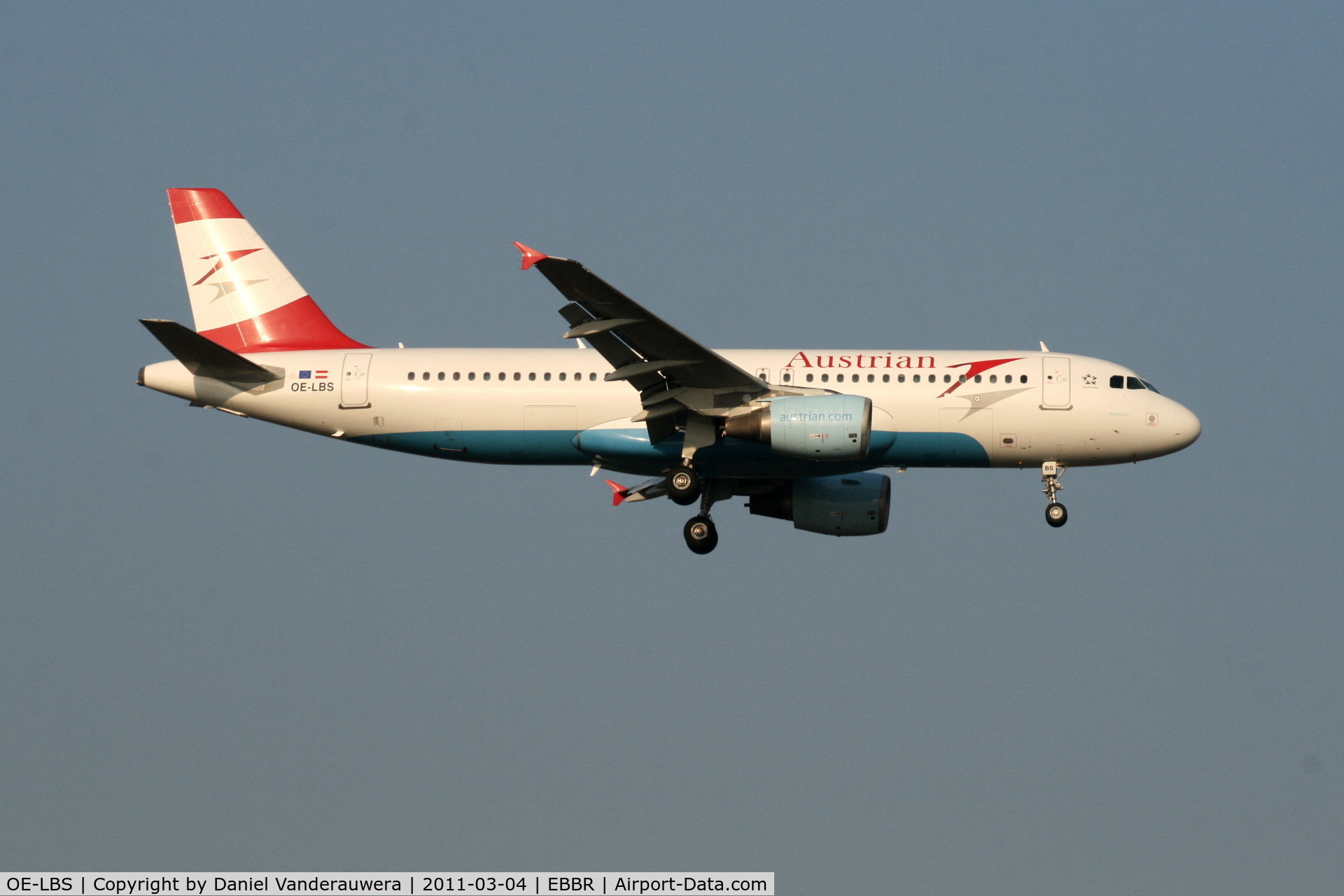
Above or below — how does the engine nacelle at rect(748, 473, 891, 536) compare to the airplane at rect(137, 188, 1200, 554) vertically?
below

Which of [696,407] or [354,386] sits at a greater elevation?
[354,386]

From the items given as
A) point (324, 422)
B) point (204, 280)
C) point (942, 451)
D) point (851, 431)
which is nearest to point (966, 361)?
point (942, 451)

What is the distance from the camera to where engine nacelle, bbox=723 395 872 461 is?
112 feet

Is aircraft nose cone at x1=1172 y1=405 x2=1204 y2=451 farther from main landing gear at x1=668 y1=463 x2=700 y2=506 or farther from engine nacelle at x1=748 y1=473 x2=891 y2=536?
main landing gear at x1=668 y1=463 x2=700 y2=506

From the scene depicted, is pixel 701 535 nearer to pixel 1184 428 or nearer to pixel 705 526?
pixel 705 526

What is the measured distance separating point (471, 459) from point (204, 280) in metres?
9.43

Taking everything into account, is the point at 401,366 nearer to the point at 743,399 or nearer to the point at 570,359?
the point at 570,359

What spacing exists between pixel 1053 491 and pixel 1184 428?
3496mm

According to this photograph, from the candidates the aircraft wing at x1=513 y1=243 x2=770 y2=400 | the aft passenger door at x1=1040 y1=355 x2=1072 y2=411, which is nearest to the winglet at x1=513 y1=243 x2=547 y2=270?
the aircraft wing at x1=513 y1=243 x2=770 y2=400

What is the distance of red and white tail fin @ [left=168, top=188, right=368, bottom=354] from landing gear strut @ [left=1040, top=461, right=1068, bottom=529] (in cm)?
1714

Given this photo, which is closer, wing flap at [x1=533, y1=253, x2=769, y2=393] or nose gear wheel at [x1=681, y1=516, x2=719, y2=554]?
wing flap at [x1=533, y1=253, x2=769, y2=393]

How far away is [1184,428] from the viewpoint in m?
38.0

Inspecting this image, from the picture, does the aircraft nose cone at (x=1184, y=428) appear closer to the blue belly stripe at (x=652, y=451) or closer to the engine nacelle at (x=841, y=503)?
the blue belly stripe at (x=652, y=451)

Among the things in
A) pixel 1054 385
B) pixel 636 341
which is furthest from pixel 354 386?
pixel 1054 385
